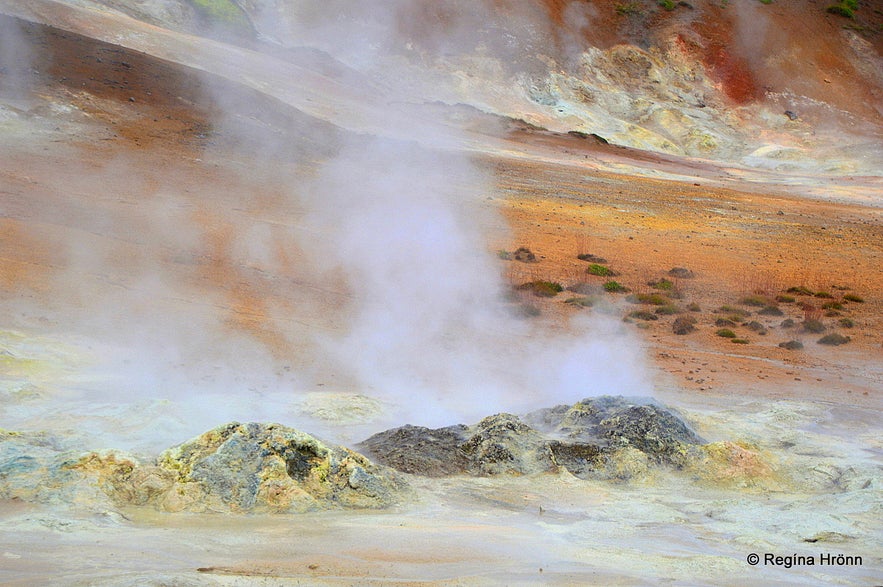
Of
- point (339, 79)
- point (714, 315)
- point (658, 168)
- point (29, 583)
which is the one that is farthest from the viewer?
point (339, 79)

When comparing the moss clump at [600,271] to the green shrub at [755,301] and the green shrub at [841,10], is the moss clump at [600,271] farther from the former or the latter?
the green shrub at [841,10]

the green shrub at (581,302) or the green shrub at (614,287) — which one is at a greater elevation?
the green shrub at (614,287)

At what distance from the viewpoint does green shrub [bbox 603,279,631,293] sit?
12742 millimetres

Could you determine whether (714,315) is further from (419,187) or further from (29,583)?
(29,583)

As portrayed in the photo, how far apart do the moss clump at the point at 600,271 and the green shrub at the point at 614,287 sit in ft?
1.80

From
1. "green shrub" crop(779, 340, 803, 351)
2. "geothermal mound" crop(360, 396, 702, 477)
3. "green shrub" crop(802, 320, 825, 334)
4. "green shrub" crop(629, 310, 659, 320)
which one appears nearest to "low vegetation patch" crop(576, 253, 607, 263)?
"green shrub" crop(629, 310, 659, 320)

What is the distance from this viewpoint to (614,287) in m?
12.8

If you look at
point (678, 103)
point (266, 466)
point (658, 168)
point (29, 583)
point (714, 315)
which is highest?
point (678, 103)

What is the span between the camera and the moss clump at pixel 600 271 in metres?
13.5

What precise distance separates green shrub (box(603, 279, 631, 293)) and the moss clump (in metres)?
0.55

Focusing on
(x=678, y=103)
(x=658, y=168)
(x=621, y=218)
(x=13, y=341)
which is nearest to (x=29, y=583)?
(x=13, y=341)

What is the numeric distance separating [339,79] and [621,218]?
12212 millimetres

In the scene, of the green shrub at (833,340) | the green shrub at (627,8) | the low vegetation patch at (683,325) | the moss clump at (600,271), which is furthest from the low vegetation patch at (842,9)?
the low vegetation patch at (683,325)

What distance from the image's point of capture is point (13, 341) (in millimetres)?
7188
